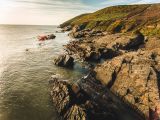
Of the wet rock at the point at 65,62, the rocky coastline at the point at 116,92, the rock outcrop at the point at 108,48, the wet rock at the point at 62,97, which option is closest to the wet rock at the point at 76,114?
A: the rocky coastline at the point at 116,92

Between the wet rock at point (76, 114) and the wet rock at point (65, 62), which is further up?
the wet rock at point (76, 114)

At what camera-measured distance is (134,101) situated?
94.2 feet

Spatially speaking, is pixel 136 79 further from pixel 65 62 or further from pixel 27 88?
pixel 65 62

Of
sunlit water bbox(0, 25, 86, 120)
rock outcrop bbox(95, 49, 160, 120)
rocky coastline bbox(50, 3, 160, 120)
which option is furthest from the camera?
rock outcrop bbox(95, 49, 160, 120)

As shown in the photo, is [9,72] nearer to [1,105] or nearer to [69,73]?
[69,73]

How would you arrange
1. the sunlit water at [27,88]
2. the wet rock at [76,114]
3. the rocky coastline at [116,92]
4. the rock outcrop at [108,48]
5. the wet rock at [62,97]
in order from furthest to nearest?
the rock outcrop at [108,48] → the wet rock at [62,97] → the sunlit water at [27,88] → the rocky coastline at [116,92] → the wet rock at [76,114]

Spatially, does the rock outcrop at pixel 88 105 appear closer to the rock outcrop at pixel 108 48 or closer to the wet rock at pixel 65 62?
the wet rock at pixel 65 62

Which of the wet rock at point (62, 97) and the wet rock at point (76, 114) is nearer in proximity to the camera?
the wet rock at point (76, 114)

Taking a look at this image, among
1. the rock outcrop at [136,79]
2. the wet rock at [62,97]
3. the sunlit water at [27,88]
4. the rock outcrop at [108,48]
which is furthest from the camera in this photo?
the rock outcrop at [108,48]

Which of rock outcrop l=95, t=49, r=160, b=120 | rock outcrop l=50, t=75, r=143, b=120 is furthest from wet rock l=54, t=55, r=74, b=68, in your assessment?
rock outcrop l=50, t=75, r=143, b=120

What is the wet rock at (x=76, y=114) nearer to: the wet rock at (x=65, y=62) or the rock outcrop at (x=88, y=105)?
the rock outcrop at (x=88, y=105)

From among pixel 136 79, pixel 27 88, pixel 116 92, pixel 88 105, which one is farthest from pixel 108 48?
pixel 88 105

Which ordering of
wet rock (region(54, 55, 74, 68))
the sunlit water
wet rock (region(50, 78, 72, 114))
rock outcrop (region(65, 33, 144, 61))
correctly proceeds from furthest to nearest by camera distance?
1. rock outcrop (region(65, 33, 144, 61))
2. wet rock (region(54, 55, 74, 68))
3. wet rock (region(50, 78, 72, 114))
4. the sunlit water

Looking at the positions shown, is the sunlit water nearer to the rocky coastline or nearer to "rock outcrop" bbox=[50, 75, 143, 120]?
"rock outcrop" bbox=[50, 75, 143, 120]
